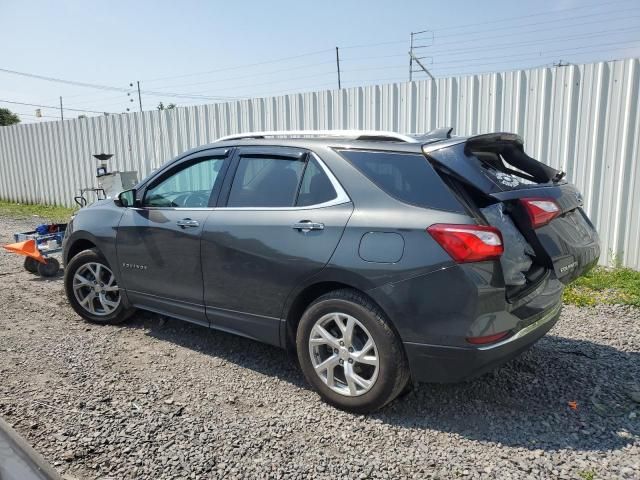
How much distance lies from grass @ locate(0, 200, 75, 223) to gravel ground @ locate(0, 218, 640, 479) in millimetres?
8508

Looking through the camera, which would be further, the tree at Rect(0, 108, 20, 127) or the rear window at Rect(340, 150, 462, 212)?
the tree at Rect(0, 108, 20, 127)

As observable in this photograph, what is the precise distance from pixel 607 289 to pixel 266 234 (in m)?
4.26

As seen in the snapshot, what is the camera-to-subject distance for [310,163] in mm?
3465

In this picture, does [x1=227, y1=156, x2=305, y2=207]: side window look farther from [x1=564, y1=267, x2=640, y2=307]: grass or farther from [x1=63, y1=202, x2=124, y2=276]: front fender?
[x1=564, y1=267, x2=640, y2=307]: grass

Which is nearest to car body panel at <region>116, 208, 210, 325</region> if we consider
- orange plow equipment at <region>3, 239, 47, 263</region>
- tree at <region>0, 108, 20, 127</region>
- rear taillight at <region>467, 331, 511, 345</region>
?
rear taillight at <region>467, 331, 511, 345</region>

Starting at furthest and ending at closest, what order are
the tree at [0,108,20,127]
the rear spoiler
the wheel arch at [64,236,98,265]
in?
the tree at [0,108,20,127] → the wheel arch at [64,236,98,265] → the rear spoiler

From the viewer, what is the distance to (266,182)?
367 cm

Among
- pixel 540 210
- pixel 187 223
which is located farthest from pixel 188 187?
pixel 540 210

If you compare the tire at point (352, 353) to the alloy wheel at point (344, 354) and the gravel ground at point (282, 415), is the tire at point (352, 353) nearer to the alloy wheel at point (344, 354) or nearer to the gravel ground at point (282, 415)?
the alloy wheel at point (344, 354)

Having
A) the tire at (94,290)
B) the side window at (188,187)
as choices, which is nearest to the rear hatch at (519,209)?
→ the side window at (188,187)

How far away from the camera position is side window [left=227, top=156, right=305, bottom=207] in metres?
3.52

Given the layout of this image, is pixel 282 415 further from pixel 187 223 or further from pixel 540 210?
pixel 540 210

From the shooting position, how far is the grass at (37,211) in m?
12.1

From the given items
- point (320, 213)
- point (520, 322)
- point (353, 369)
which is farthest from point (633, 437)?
point (320, 213)
